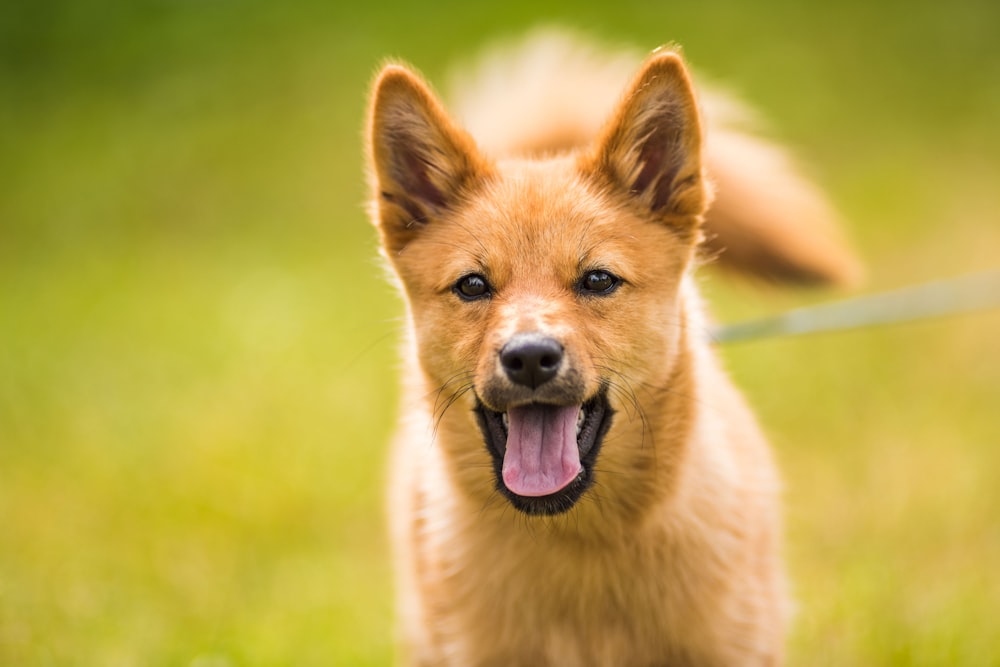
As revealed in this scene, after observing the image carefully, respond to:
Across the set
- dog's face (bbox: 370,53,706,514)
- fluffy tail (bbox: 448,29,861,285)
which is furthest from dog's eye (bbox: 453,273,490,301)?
fluffy tail (bbox: 448,29,861,285)

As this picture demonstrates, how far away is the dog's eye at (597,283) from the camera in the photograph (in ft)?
10.6

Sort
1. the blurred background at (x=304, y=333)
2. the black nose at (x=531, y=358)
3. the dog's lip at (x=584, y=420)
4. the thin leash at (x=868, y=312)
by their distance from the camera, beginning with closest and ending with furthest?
the black nose at (x=531, y=358) → the dog's lip at (x=584, y=420) → the thin leash at (x=868, y=312) → the blurred background at (x=304, y=333)

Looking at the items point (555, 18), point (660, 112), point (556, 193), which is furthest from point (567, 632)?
point (555, 18)

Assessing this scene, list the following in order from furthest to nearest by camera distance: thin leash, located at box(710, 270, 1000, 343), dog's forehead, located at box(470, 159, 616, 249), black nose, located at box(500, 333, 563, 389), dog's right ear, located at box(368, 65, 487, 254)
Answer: thin leash, located at box(710, 270, 1000, 343) < dog's right ear, located at box(368, 65, 487, 254) < dog's forehead, located at box(470, 159, 616, 249) < black nose, located at box(500, 333, 563, 389)

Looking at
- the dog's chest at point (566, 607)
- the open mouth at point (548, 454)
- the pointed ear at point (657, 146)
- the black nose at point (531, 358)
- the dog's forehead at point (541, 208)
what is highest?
the pointed ear at point (657, 146)

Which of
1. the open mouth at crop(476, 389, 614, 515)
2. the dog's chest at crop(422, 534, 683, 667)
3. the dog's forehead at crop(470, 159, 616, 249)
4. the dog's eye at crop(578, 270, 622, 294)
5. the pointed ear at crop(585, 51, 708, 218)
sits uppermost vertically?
the pointed ear at crop(585, 51, 708, 218)

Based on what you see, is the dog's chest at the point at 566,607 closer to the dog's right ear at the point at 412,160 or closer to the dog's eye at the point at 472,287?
the dog's eye at the point at 472,287

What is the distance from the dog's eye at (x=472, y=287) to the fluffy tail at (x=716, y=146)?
890mm

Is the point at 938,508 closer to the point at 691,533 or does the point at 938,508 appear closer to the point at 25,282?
the point at 691,533

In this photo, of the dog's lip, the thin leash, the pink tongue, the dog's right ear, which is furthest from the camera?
the thin leash

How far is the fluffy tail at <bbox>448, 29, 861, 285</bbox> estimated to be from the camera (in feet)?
13.8

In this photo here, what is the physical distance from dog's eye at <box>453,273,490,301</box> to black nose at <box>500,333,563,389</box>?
0.40m

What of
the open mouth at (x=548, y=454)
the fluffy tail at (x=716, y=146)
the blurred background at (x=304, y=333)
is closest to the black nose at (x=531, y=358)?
the open mouth at (x=548, y=454)

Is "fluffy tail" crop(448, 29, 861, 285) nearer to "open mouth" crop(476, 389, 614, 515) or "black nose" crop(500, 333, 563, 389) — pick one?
"open mouth" crop(476, 389, 614, 515)
